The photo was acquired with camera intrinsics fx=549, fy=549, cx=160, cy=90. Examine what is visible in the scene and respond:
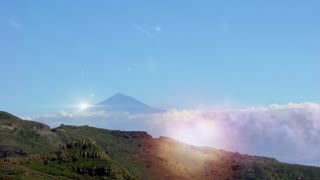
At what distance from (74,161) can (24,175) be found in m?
21.1

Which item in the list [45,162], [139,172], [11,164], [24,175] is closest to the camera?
[24,175]

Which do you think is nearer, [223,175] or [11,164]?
[11,164]

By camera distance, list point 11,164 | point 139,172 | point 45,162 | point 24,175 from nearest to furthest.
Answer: point 24,175, point 11,164, point 45,162, point 139,172

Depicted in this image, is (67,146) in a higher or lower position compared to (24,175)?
higher

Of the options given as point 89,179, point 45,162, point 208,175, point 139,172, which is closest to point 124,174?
point 89,179

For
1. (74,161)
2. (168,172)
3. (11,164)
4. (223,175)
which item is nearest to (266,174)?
(223,175)

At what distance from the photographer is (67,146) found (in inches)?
5153

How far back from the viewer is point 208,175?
7726 inches

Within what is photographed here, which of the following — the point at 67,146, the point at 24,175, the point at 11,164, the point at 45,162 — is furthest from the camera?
the point at 67,146

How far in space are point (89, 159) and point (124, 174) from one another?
1035 centimetres

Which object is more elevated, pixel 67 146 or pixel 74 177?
pixel 67 146

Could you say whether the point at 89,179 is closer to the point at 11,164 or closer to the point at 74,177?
the point at 74,177

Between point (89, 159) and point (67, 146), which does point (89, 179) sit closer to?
point (89, 159)

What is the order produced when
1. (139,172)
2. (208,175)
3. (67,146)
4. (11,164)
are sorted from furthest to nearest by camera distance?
(208,175) < (139,172) < (67,146) < (11,164)
